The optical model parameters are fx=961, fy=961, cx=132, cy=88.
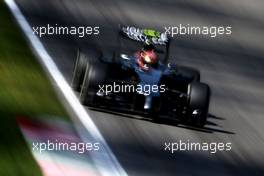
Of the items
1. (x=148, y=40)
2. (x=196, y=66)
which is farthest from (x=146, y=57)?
(x=196, y=66)

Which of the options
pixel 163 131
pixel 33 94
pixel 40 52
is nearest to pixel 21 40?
pixel 40 52

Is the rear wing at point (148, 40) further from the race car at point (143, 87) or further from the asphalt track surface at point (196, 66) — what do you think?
the asphalt track surface at point (196, 66)

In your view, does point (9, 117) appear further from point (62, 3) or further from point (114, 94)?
point (62, 3)

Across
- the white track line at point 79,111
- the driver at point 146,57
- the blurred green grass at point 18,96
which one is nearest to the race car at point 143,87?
the driver at point 146,57

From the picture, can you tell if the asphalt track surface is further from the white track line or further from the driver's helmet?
the driver's helmet

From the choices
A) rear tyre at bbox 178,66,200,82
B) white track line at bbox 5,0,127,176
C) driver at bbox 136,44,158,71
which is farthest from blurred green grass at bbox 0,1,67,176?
rear tyre at bbox 178,66,200,82

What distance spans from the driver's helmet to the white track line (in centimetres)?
106

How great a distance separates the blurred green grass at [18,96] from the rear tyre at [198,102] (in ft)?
5.48

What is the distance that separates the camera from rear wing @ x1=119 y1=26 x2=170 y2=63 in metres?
12.9

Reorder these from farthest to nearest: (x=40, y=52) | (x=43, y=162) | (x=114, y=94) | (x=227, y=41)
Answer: (x=227, y=41), (x=40, y=52), (x=114, y=94), (x=43, y=162)

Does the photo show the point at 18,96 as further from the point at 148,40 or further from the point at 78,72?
the point at 148,40

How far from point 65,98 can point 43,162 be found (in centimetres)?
144

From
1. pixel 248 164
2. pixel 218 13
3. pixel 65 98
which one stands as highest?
pixel 218 13

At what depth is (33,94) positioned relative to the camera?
12.6m
